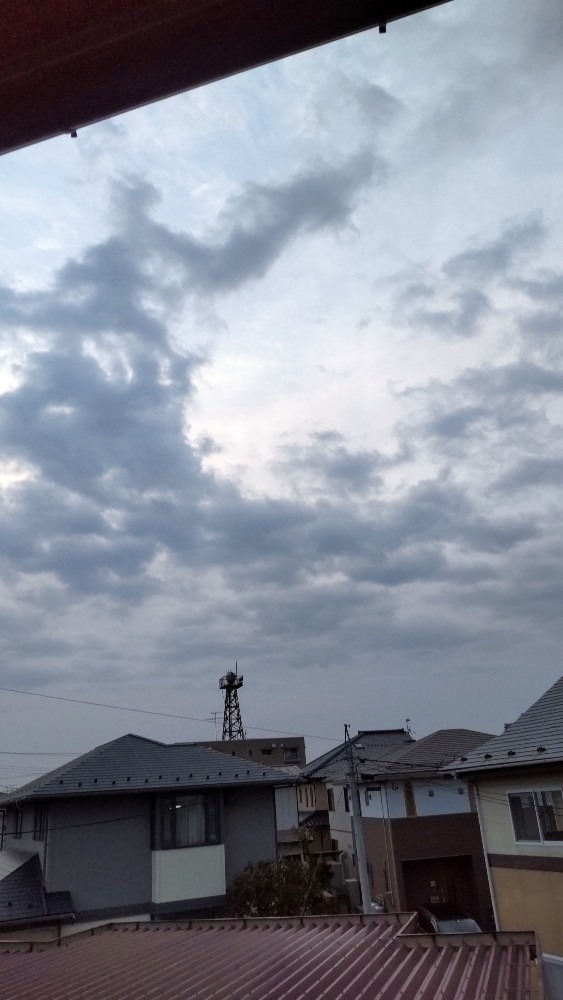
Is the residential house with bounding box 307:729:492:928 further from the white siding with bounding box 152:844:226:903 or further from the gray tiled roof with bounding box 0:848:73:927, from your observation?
the gray tiled roof with bounding box 0:848:73:927

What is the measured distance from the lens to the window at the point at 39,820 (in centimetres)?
1909

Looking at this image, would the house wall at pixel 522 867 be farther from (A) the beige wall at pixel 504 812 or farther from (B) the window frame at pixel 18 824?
(B) the window frame at pixel 18 824

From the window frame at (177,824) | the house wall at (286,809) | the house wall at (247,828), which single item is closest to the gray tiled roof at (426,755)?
the house wall at (286,809)

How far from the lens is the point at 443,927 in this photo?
2275 cm

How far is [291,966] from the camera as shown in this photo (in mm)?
6633

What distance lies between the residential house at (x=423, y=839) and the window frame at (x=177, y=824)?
7936 mm

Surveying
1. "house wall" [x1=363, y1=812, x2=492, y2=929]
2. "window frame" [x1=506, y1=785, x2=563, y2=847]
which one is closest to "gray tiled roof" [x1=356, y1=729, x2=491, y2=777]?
"house wall" [x1=363, y1=812, x2=492, y2=929]

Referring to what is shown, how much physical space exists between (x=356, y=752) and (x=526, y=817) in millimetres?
22167

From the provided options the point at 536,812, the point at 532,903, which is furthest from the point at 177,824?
the point at 536,812

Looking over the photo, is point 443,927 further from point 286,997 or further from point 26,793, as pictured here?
point 286,997

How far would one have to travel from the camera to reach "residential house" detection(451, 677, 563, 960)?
14250mm

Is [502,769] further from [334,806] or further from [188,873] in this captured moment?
[334,806]

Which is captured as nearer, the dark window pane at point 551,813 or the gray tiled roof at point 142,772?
the dark window pane at point 551,813

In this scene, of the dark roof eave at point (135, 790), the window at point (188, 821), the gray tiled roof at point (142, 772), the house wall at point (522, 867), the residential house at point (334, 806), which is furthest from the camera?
the residential house at point (334, 806)
